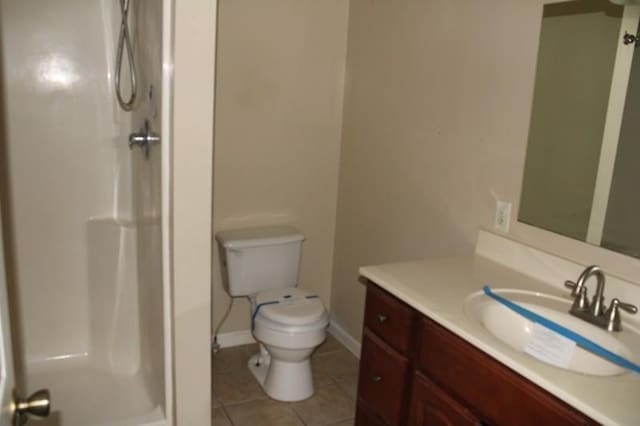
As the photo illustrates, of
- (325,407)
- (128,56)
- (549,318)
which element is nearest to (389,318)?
(549,318)

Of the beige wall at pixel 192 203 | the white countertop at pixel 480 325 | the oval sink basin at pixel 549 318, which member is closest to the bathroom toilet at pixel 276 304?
the beige wall at pixel 192 203

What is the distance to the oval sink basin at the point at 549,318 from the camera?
1416 mm

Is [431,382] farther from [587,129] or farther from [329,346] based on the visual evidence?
[329,346]

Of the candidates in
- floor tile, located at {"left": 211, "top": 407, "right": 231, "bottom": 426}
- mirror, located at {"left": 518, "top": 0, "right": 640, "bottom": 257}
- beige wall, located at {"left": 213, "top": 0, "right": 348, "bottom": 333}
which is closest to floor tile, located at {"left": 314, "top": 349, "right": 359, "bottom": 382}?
beige wall, located at {"left": 213, "top": 0, "right": 348, "bottom": 333}

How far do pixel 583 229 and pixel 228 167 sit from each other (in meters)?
1.75

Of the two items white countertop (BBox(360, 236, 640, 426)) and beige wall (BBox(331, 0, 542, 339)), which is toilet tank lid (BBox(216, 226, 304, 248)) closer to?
beige wall (BBox(331, 0, 542, 339))

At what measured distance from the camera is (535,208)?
1887 mm

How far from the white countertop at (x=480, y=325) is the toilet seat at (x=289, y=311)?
696 millimetres

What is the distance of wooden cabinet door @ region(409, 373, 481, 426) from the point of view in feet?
4.83

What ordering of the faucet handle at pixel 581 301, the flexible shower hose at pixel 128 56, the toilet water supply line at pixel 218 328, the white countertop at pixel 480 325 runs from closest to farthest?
the white countertop at pixel 480 325
the faucet handle at pixel 581 301
the flexible shower hose at pixel 128 56
the toilet water supply line at pixel 218 328

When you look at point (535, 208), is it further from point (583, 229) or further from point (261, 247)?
point (261, 247)

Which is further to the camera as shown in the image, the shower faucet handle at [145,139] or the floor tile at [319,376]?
the floor tile at [319,376]

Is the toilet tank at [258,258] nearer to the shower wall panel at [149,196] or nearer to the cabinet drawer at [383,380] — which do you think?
the shower wall panel at [149,196]

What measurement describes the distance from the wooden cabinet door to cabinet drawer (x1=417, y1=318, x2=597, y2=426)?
0.03m
